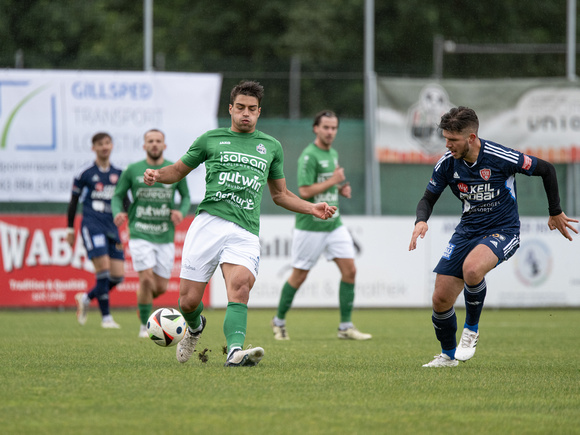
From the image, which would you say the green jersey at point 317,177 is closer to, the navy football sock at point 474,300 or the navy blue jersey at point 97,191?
the navy blue jersey at point 97,191

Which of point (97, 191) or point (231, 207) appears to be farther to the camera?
point (97, 191)

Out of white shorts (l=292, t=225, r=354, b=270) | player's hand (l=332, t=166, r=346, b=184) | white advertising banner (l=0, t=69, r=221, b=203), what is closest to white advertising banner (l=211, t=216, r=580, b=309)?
white advertising banner (l=0, t=69, r=221, b=203)

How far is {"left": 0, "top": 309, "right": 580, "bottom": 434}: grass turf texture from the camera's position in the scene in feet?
15.4

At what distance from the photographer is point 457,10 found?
104 feet

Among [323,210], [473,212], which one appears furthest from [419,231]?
[323,210]

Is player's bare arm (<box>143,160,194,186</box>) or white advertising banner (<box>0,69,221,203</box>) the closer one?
player's bare arm (<box>143,160,194,186</box>)

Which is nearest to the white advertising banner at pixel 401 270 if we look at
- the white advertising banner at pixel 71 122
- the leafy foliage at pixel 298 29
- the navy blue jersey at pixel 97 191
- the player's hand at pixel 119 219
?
the white advertising banner at pixel 71 122

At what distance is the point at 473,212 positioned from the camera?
7.43 metres

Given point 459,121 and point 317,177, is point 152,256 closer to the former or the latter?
point 317,177

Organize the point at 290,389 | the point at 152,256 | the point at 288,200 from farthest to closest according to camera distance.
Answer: the point at 152,256, the point at 288,200, the point at 290,389

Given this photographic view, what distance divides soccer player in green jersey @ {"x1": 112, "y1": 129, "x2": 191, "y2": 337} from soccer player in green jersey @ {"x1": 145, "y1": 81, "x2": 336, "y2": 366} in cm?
362

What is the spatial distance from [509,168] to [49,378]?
12.4 ft

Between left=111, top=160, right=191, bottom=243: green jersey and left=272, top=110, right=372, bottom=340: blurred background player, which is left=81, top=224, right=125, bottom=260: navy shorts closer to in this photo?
left=111, top=160, right=191, bottom=243: green jersey

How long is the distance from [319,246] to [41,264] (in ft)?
23.3
